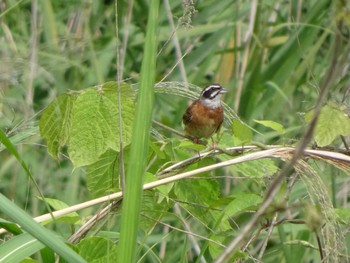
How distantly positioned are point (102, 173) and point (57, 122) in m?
0.18

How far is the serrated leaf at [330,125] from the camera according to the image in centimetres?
179

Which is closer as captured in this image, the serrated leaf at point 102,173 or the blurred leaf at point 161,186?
the blurred leaf at point 161,186

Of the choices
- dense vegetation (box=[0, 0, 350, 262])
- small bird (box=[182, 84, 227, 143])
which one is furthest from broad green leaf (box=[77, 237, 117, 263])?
small bird (box=[182, 84, 227, 143])

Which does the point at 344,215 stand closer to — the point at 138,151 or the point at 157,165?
the point at 157,165

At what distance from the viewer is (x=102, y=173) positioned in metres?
1.96

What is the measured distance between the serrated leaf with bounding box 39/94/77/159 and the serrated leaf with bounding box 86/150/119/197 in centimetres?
14

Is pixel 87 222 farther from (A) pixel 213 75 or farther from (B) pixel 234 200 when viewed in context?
(A) pixel 213 75

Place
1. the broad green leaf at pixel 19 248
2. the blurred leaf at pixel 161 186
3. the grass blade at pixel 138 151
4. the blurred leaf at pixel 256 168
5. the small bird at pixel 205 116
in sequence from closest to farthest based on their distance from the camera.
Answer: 1. the grass blade at pixel 138 151
2. the broad green leaf at pixel 19 248
3. the blurred leaf at pixel 161 186
4. the blurred leaf at pixel 256 168
5. the small bird at pixel 205 116

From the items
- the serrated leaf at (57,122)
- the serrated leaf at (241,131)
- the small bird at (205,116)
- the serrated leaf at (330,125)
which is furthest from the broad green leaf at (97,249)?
the small bird at (205,116)

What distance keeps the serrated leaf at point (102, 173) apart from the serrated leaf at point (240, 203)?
0.27m

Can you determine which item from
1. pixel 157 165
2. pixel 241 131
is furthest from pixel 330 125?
pixel 157 165

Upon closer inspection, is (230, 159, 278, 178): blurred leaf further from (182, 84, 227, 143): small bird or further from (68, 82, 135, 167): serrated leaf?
(182, 84, 227, 143): small bird

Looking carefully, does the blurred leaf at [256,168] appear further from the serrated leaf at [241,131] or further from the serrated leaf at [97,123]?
the serrated leaf at [97,123]

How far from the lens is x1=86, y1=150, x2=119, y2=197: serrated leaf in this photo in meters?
1.95
